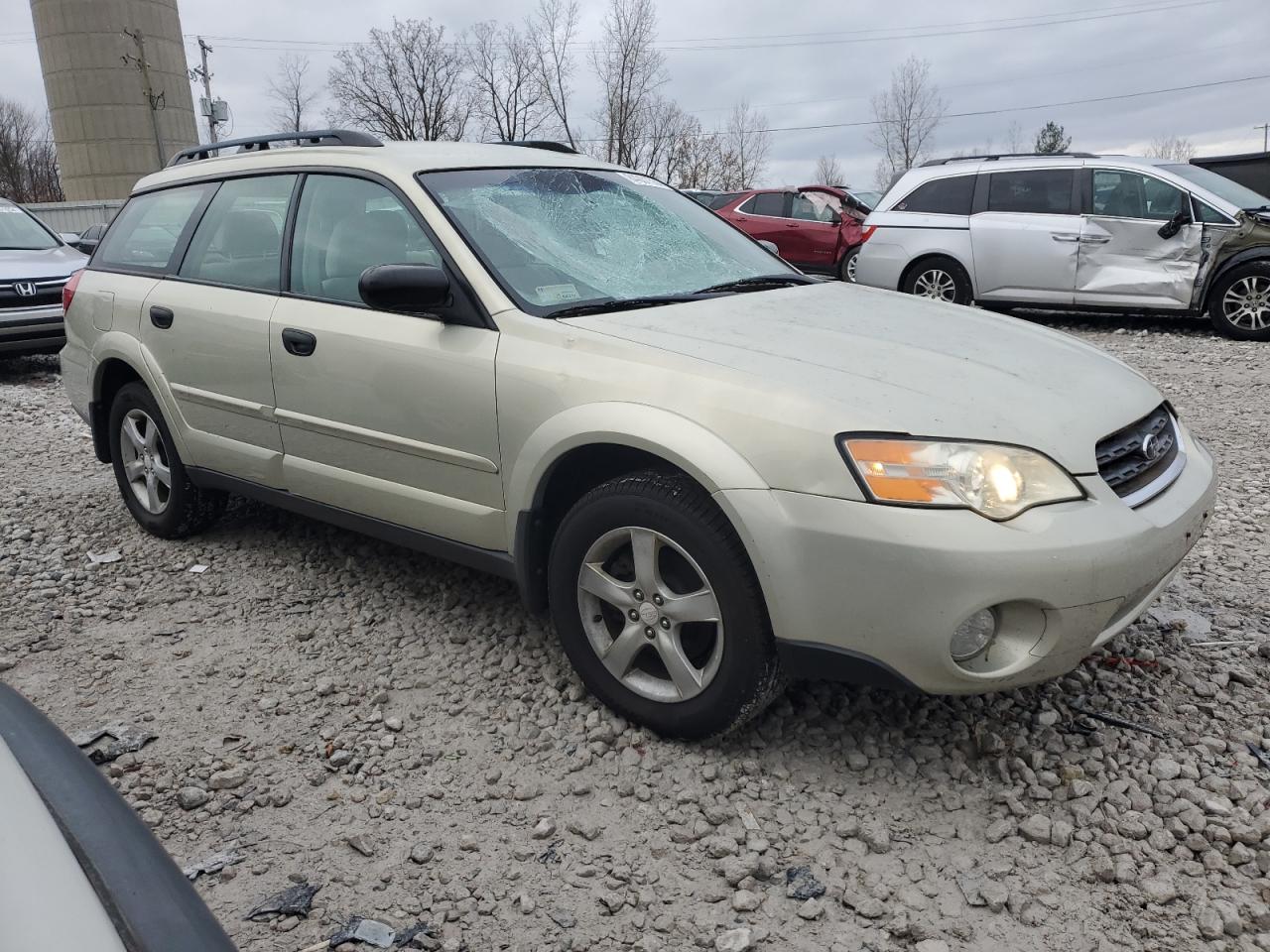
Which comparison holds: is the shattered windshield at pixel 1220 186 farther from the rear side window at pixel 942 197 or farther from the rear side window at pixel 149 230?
the rear side window at pixel 149 230

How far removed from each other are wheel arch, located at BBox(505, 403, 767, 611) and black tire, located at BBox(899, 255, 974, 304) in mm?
8112

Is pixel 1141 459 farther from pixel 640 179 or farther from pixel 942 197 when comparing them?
pixel 942 197

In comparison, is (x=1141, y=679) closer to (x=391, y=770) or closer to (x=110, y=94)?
(x=391, y=770)

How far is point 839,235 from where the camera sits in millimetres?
13625

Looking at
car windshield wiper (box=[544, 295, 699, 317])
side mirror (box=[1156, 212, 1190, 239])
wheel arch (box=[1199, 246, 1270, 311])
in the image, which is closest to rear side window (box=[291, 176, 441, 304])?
car windshield wiper (box=[544, 295, 699, 317])

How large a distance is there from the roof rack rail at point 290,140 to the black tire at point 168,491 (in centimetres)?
111

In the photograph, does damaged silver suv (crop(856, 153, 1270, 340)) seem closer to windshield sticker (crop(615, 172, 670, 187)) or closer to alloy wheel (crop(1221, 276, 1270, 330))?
alloy wheel (crop(1221, 276, 1270, 330))

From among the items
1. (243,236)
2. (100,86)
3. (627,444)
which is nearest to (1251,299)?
(627,444)

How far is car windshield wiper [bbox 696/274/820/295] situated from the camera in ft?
11.2

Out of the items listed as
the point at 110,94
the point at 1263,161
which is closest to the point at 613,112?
the point at 110,94

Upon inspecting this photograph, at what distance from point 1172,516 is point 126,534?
435 cm

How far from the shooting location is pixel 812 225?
13828 millimetres

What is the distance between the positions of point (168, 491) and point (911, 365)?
11.2 feet

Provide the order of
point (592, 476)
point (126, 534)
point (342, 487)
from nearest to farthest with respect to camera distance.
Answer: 1. point (592, 476)
2. point (342, 487)
3. point (126, 534)
